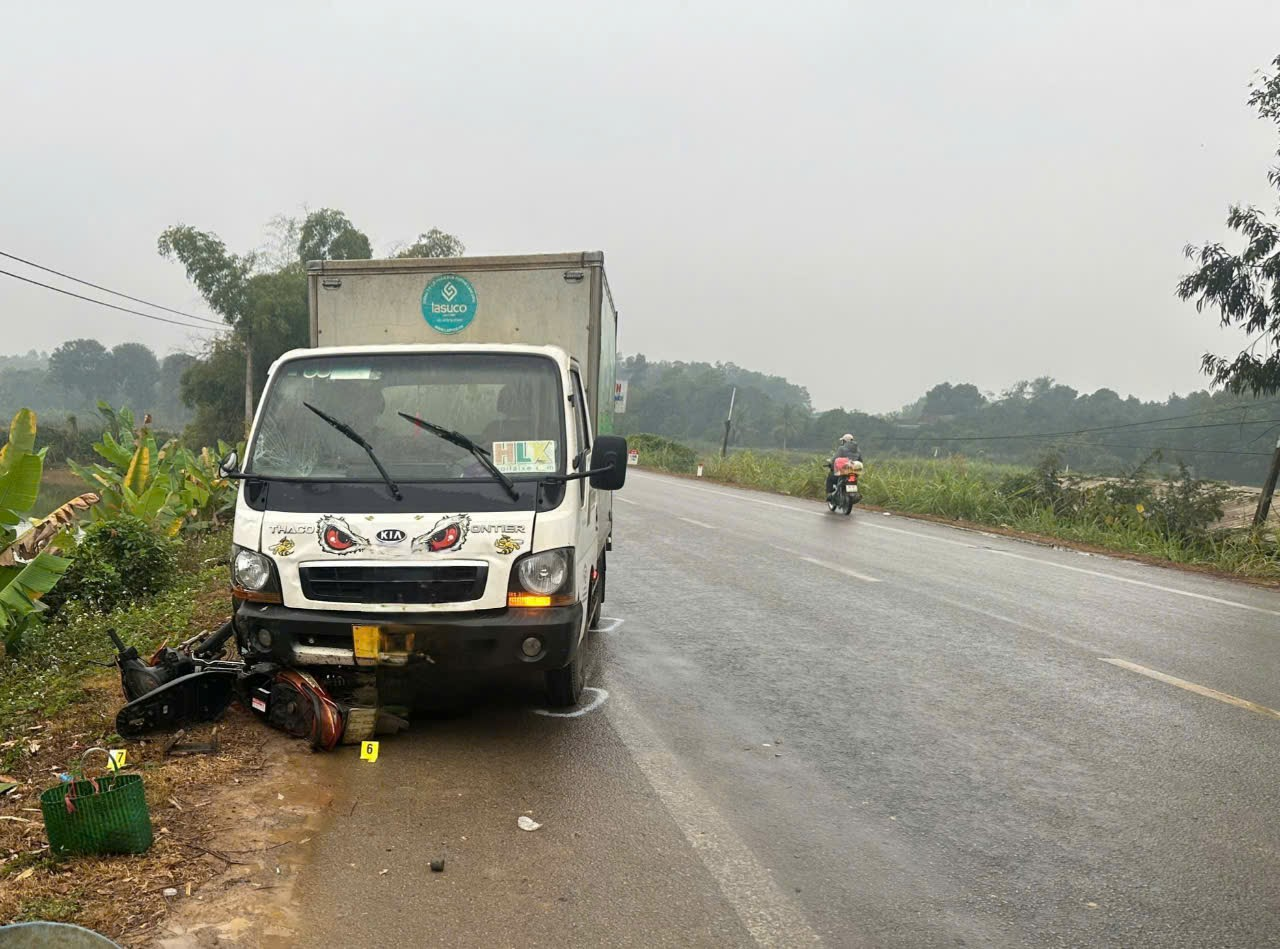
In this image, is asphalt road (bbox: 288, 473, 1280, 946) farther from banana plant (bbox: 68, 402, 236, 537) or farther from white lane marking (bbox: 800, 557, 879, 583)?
banana plant (bbox: 68, 402, 236, 537)

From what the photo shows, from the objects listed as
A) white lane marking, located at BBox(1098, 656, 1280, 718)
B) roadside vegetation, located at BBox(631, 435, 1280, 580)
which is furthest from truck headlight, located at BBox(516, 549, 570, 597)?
roadside vegetation, located at BBox(631, 435, 1280, 580)

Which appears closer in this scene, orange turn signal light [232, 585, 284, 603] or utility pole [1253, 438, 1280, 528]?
orange turn signal light [232, 585, 284, 603]

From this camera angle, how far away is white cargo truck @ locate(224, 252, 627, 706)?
4.34 m

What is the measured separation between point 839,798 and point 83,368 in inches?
4853

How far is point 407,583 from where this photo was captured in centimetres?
433

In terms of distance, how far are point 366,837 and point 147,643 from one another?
4.00m

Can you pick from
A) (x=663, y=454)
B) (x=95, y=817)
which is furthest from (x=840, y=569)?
(x=663, y=454)

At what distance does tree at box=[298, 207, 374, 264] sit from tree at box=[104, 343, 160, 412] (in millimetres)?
74306

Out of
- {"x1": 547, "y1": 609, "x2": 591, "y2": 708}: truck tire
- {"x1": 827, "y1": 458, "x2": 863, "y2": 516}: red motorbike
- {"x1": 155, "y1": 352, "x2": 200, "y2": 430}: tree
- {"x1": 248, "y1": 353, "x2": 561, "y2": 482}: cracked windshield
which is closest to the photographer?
{"x1": 248, "y1": 353, "x2": 561, "y2": 482}: cracked windshield

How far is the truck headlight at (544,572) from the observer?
174 inches

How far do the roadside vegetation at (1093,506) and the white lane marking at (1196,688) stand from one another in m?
7.78

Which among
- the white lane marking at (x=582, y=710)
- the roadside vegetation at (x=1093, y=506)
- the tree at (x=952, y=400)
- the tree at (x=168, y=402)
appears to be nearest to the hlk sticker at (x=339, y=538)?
the white lane marking at (x=582, y=710)

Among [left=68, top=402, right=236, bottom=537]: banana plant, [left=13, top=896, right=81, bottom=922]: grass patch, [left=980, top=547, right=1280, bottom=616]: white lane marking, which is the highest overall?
[left=68, top=402, right=236, bottom=537]: banana plant

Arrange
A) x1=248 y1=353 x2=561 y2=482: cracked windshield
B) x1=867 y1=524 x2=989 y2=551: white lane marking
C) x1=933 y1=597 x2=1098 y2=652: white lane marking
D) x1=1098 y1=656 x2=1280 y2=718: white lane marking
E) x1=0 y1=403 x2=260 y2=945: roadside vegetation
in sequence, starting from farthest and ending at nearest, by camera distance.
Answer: x1=867 y1=524 x2=989 y2=551: white lane marking, x1=933 y1=597 x2=1098 y2=652: white lane marking, x1=1098 y1=656 x2=1280 y2=718: white lane marking, x1=248 y1=353 x2=561 y2=482: cracked windshield, x1=0 y1=403 x2=260 y2=945: roadside vegetation
